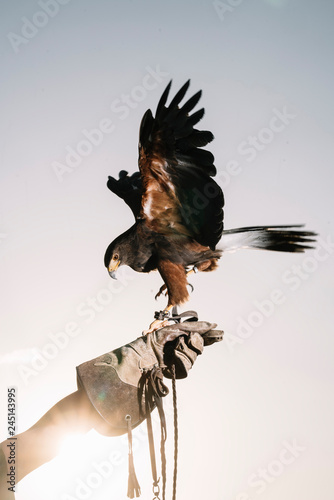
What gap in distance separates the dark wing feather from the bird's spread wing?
1.23 ft

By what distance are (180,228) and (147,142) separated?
0.80 meters

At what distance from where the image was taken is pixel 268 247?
4.39 m

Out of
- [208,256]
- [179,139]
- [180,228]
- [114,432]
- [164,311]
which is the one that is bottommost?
[114,432]

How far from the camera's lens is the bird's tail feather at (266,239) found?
14.1 ft

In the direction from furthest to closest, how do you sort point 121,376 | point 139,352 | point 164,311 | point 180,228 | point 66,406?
point 180,228, point 164,311, point 139,352, point 121,376, point 66,406

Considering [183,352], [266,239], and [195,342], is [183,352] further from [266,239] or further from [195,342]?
[266,239]

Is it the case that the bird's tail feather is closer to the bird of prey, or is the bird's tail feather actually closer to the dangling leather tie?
the bird of prey

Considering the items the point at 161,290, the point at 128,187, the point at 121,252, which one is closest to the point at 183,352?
the point at 161,290

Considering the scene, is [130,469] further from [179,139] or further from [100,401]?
[179,139]

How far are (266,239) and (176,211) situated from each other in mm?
1107

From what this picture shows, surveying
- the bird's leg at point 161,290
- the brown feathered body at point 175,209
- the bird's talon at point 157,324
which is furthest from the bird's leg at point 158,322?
the bird's leg at point 161,290

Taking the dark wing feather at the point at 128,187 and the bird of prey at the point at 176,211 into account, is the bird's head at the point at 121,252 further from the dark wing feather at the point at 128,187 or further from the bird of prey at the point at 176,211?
the dark wing feather at the point at 128,187

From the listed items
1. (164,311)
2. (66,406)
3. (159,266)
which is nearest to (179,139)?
(159,266)

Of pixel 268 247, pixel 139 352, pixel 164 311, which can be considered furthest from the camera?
pixel 268 247
